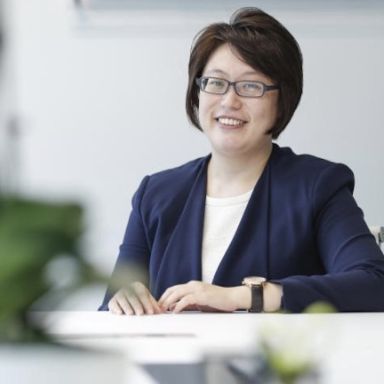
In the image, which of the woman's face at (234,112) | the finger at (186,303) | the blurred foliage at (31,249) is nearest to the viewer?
the blurred foliage at (31,249)

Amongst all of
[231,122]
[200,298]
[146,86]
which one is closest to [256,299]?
[200,298]

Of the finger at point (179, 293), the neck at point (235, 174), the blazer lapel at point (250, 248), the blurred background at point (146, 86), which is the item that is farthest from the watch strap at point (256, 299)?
the blurred background at point (146, 86)

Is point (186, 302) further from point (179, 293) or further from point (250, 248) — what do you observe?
point (250, 248)

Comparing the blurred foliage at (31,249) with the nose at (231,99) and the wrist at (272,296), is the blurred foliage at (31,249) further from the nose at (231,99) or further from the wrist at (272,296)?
the nose at (231,99)

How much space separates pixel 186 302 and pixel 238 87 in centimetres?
65

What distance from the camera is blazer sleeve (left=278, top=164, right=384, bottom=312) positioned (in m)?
1.90

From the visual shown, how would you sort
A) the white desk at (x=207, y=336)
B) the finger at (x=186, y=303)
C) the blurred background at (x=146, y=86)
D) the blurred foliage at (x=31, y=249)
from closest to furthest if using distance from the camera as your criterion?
1. the blurred foliage at (x=31, y=249)
2. the white desk at (x=207, y=336)
3. the finger at (x=186, y=303)
4. the blurred background at (x=146, y=86)

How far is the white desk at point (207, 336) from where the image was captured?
121 cm

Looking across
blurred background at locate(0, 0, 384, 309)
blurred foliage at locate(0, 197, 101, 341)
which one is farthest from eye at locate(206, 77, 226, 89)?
blurred foliage at locate(0, 197, 101, 341)

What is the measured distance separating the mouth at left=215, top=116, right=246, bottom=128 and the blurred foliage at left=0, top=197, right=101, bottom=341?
1.98 meters

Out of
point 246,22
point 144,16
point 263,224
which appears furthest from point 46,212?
point 144,16

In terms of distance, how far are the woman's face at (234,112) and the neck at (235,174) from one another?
2 cm

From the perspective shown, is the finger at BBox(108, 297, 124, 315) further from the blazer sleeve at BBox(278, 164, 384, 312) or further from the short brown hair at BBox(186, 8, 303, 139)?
the short brown hair at BBox(186, 8, 303, 139)

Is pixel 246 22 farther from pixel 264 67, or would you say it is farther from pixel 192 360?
pixel 192 360
